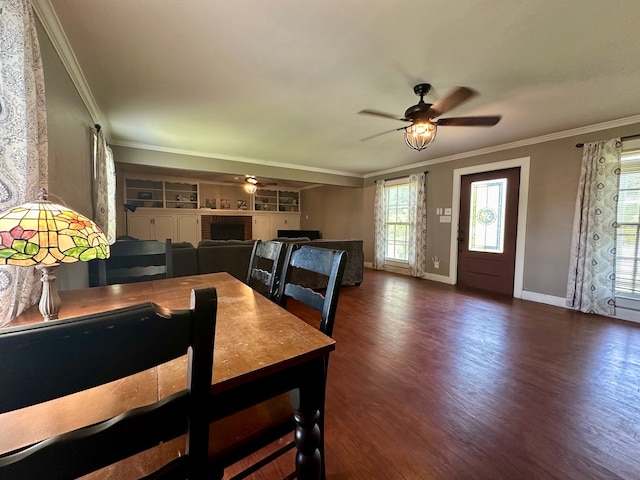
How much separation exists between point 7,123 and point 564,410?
10.4 feet

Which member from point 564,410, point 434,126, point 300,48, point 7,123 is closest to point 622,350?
point 564,410

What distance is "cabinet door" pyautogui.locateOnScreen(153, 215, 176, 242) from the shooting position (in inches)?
248

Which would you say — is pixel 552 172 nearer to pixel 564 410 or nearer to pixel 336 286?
pixel 564 410

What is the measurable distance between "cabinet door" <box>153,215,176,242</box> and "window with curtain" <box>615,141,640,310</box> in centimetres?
766

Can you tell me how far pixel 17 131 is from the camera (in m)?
1.12

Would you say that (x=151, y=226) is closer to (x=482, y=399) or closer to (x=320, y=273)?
(x=320, y=273)

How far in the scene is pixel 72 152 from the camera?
221 cm

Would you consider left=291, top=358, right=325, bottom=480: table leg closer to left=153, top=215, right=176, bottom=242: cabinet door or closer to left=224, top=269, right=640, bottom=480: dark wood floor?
left=224, top=269, right=640, bottom=480: dark wood floor

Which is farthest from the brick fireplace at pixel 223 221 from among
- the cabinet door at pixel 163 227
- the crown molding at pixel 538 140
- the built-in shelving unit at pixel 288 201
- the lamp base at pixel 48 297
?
the lamp base at pixel 48 297

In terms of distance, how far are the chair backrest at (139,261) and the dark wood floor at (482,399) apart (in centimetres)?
136

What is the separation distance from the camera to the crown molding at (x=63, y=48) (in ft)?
5.08

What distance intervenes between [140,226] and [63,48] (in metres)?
4.95

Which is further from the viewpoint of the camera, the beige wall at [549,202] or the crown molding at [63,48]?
the beige wall at [549,202]

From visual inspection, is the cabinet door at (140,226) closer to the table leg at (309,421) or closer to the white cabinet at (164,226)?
the white cabinet at (164,226)
